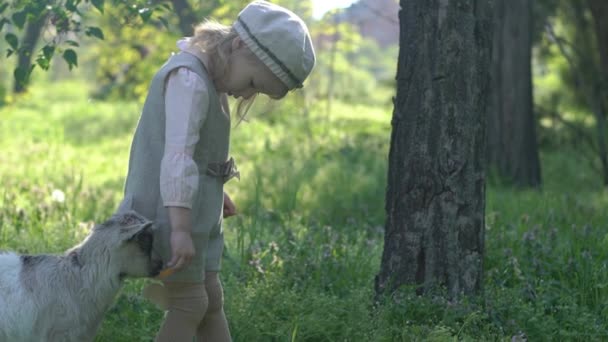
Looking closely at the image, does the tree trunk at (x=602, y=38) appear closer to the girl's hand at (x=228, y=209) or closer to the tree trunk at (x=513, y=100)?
the tree trunk at (x=513, y=100)

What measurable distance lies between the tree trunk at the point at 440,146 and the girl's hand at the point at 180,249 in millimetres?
1327

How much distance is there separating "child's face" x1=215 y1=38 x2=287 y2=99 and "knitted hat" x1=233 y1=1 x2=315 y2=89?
0.04 meters

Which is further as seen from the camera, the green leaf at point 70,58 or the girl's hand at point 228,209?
Result: the green leaf at point 70,58

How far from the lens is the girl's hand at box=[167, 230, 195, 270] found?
3059 mm

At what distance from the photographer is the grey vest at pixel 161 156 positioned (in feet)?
10.6

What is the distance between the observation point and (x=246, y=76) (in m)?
3.28

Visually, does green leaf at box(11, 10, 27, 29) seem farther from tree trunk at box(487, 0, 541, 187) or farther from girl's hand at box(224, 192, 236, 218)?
tree trunk at box(487, 0, 541, 187)

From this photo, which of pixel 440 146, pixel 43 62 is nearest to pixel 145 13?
pixel 43 62

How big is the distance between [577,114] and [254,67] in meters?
12.5

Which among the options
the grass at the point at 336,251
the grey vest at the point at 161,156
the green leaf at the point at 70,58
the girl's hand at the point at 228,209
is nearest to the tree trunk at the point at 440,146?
the grass at the point at 336,251

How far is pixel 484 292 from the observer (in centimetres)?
416

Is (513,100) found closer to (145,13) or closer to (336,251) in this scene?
(336,251)

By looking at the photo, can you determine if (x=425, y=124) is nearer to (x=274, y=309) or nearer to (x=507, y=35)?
(x=274, y=309)

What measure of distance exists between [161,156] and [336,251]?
1.96 m
